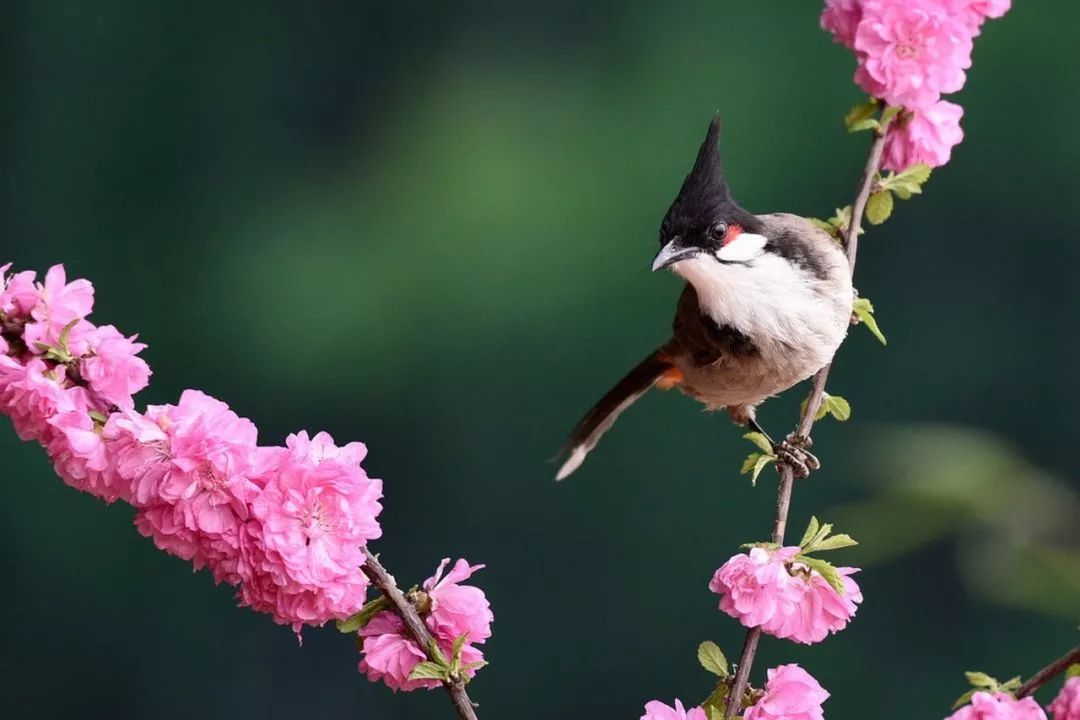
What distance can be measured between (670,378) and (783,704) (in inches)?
30.4

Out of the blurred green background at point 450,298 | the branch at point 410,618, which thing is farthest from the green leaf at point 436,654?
the blurred green background at point 450,298

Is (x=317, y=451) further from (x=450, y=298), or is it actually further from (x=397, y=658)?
(x=450, y=298)

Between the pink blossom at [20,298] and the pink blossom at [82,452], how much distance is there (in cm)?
6

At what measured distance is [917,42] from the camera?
0.99 metres

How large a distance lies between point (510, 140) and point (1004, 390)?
38.3 inches

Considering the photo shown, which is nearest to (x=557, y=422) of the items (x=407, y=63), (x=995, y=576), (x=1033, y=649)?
(x=407, y=63)

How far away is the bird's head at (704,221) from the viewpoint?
1.18 m

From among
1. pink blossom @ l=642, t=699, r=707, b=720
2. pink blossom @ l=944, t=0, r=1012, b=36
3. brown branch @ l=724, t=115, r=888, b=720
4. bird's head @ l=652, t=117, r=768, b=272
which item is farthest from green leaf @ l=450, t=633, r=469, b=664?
A: pink blossom @ l=944, t=0, r=1012, b=36

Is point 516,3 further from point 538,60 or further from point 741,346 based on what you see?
point 741,346

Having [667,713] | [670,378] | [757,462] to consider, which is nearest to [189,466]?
[667,713]

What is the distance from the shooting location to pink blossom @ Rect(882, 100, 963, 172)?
109cm

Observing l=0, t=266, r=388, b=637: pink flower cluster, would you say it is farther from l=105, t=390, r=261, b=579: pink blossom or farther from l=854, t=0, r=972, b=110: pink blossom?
l=854, t=0, r=972, b=110: pink blossom

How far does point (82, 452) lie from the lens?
2.22 ft

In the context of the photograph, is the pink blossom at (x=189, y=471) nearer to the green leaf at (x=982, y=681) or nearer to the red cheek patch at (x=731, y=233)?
the green leaf at (x=982, y=681)
